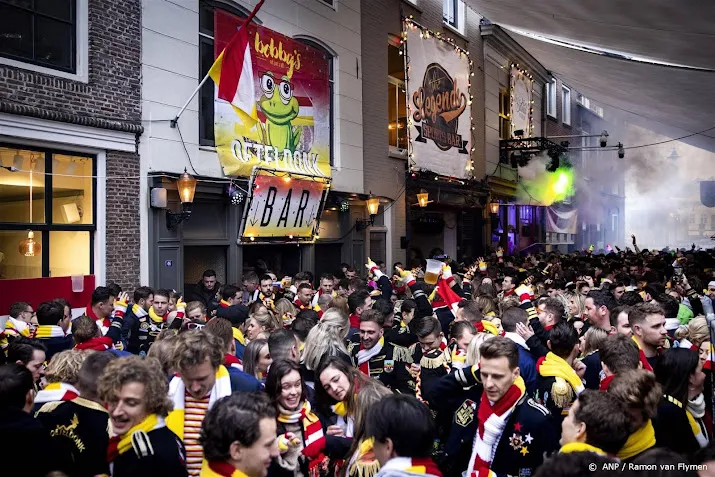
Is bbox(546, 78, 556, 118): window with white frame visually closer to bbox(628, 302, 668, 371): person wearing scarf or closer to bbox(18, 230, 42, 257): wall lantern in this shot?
bbox(18, 230, 42, 257): wall lantern

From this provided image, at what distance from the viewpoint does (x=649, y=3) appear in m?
7.55

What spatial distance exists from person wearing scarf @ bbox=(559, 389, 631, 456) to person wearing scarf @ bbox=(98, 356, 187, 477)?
201 cm

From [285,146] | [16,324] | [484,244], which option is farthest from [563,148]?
[16,324]

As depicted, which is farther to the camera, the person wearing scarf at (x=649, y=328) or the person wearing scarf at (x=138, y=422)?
the person wearing scarf at (x=649, y=328)

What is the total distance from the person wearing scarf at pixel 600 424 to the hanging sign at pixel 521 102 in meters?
24.7

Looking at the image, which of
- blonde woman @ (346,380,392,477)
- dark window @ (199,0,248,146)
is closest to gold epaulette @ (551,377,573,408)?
→ blonde woman @ (346,380,392,477)

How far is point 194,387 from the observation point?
142 inches

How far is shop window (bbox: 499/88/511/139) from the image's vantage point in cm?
2584

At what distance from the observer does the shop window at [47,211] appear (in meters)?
8.94

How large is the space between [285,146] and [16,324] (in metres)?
7.67

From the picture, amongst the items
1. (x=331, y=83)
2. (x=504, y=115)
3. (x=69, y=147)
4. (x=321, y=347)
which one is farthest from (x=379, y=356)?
(x=504, y=115)

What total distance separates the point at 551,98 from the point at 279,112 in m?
23.5

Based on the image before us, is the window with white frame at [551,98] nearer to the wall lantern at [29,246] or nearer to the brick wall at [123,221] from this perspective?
the brick wall at [123,221]

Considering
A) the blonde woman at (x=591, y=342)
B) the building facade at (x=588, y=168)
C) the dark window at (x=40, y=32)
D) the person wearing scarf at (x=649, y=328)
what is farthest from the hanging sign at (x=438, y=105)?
the person wearing scarf at (x=649, y=328)
